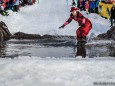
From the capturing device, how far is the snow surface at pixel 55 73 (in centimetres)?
584

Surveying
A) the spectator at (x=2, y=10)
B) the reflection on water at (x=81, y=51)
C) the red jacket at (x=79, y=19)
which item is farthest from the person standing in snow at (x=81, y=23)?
the spectator at (x=2, y=10)

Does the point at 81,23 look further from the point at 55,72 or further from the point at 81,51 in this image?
the point at 55,72

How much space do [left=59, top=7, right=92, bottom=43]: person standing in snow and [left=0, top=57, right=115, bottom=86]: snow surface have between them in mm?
3118

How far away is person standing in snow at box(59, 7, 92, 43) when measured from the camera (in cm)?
1021

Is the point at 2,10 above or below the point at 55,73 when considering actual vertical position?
above

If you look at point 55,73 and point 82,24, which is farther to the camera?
point 82,24

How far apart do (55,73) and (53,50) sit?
12.3ft

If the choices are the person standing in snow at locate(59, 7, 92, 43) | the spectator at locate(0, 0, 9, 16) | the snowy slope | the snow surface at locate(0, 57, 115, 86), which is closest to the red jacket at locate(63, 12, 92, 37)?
the person standing in snow at locate(59, 7, 92, 43)

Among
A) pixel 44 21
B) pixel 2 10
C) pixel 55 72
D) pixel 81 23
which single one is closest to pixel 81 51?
pixel 81 23

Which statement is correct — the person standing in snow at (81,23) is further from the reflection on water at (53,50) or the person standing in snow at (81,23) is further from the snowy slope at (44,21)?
the reflection on water at (53,50)

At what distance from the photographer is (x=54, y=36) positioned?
33.7 feet

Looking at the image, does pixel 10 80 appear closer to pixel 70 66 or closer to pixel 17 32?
pixel 70 66

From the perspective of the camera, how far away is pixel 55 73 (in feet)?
20.8

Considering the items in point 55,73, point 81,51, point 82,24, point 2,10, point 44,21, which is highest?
point 2,10
